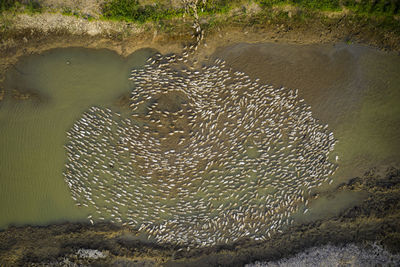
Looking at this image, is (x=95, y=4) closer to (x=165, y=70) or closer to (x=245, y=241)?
(x=165, y=70)

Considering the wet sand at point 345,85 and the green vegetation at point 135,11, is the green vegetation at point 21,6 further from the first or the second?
the wet sand at point 345,85

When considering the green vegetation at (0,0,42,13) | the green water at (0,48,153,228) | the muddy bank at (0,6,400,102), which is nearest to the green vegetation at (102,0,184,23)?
the muddy bank at (0,6,400,102)

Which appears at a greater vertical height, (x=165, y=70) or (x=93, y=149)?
(x=165, y=70)

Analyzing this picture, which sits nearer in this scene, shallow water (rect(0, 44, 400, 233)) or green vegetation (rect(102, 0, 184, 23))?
green vegetation (rect(102, 0, 184, 23))

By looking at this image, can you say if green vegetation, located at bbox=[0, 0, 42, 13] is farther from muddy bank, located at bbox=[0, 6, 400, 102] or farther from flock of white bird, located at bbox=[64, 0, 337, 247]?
flock of white bird, located at bbox=[64, 0, 337, 247]

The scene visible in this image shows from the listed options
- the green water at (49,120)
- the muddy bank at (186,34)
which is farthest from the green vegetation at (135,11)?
the green water at (49,120)

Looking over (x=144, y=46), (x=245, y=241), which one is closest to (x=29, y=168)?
(x=144, y=46)

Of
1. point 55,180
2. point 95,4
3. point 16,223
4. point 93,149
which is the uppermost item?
point 95,4
